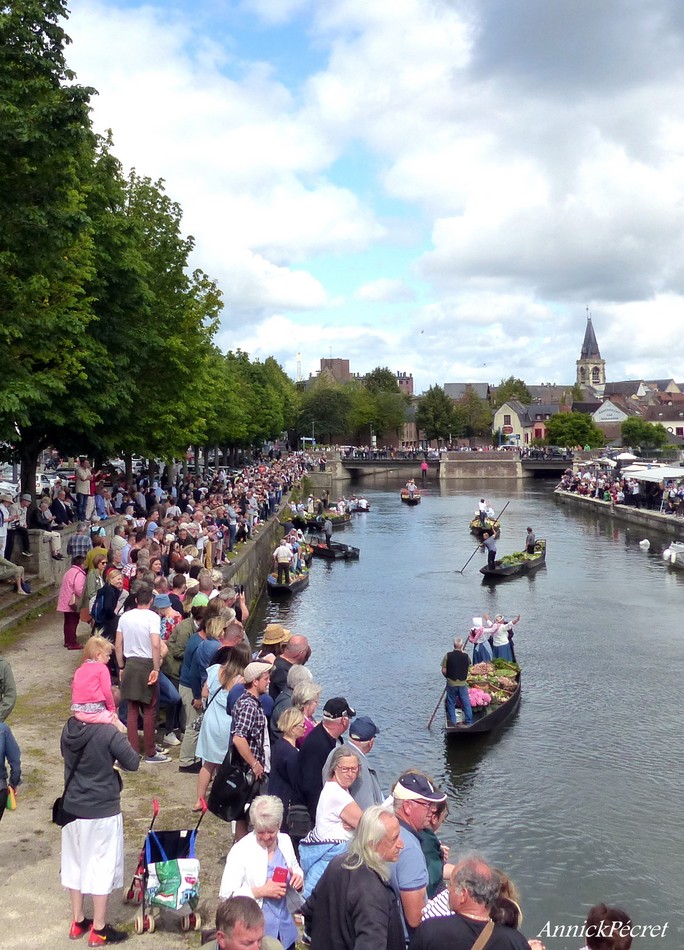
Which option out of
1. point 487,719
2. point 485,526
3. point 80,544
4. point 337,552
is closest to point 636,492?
point 485,526

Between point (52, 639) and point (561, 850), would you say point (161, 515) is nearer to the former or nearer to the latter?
point (52, 639)

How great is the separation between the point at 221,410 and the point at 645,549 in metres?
26.8

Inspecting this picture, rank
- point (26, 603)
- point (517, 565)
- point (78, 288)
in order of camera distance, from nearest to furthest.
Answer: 1. point (26, 603)
2. point (78, 288)
3. point (517, 565)

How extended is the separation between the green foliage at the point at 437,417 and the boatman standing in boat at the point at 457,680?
415 ft

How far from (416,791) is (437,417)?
138236mm

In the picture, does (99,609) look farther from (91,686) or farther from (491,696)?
(491,696)

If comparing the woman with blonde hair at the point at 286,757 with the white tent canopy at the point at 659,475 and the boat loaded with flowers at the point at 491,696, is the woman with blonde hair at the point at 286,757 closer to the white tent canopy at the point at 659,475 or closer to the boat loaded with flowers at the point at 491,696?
the boat loaded with flowers at the point at 491,696

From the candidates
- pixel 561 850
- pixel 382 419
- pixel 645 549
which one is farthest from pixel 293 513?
pixel 382 419

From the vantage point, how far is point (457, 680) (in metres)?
16.8

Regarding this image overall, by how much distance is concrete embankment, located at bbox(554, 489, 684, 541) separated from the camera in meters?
48.4

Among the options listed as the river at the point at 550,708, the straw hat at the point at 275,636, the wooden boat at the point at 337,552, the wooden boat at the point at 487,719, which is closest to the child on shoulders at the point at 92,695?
the straw hat at the point at 275,636

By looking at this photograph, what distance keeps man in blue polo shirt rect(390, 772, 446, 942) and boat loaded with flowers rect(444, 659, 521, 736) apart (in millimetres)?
11708

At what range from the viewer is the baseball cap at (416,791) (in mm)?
5340

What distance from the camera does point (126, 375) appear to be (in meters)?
25.1
